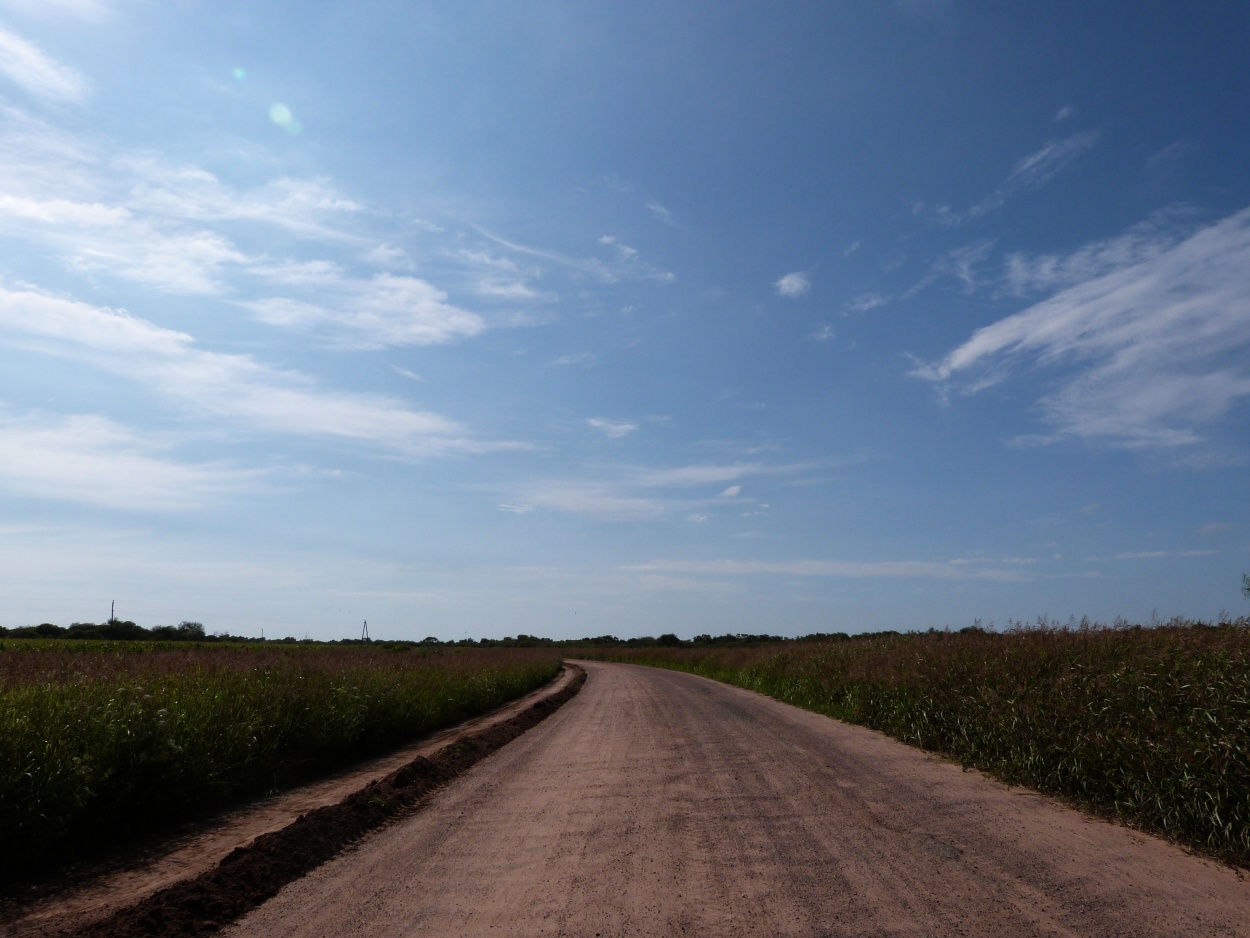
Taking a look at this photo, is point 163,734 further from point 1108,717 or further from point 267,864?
point 1108,717

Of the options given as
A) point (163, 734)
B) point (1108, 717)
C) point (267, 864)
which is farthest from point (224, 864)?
point (1108, 717)

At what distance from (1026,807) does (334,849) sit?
7.41 meters

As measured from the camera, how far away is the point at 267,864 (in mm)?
6168

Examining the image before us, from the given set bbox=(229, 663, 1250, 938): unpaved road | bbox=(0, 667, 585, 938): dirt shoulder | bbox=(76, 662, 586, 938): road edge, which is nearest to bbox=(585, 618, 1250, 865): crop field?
bbox=(229, 663, 1250, 938): unpaved road

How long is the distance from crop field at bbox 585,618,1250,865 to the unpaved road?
2.05ft

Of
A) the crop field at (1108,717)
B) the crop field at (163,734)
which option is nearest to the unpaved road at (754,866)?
the crop field at (1108,717)

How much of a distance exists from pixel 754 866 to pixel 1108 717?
5.84 meters

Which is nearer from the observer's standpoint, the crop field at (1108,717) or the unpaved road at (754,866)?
the unpaved road at (754,866)

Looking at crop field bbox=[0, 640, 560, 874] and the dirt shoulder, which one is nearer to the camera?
the dirt shoulder

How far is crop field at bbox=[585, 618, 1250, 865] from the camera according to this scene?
285 inches

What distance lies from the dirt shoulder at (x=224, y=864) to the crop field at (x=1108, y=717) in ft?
26.6

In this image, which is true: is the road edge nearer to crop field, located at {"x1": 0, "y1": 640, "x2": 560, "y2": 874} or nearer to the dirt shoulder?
the dirt shoulder

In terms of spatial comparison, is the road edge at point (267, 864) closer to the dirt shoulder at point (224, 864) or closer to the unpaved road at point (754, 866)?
the dirt shoulder at point (224, 864)

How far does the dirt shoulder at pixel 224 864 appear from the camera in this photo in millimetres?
5160
